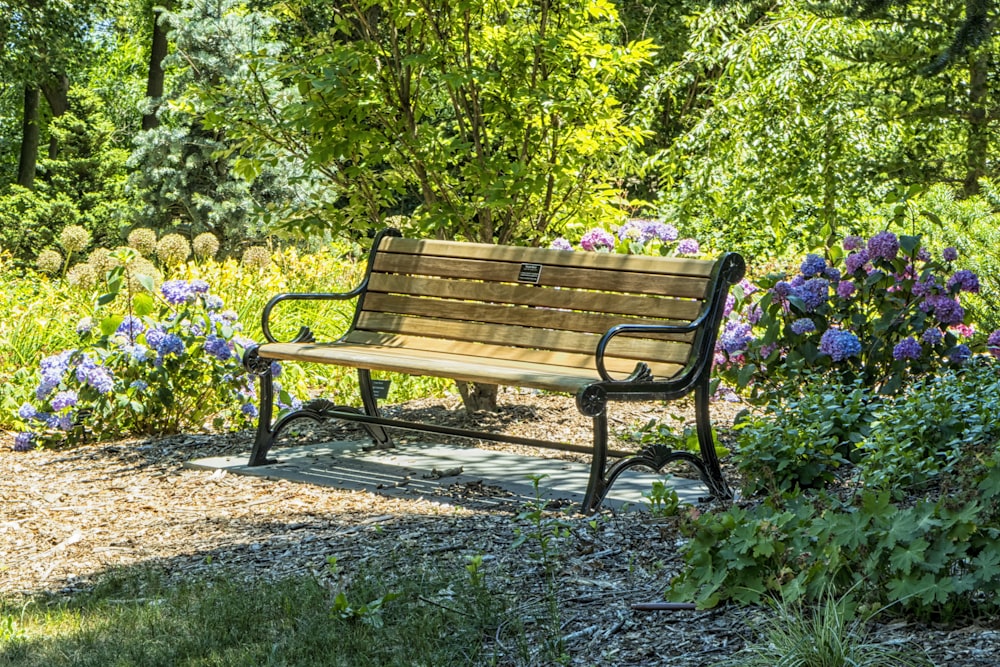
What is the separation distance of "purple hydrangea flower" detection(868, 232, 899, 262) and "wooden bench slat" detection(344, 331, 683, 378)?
4.32 feet

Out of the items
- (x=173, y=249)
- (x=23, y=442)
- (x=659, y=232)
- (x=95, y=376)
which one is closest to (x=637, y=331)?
(x=659, y=232)

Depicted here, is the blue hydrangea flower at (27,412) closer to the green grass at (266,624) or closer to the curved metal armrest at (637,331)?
the green grass at (266,624)

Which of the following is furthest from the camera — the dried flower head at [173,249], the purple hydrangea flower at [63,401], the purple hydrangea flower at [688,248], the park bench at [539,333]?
the dried flower head at [173,249]

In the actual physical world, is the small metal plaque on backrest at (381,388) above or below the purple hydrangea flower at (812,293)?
below

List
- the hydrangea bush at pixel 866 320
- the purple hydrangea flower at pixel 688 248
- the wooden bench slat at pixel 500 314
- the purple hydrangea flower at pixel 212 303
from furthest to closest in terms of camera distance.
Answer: the purple hydrangea flower at pixel 688 248 → the purple hydrangea flower at pixel 212 303 → the hydrangea bush at pixel 866 320 → the wooden bench slat at pixel 500 314

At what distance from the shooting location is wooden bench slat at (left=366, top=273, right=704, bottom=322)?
4895mm

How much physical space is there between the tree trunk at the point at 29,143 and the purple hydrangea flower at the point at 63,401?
720 inches

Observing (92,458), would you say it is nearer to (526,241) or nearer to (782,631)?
(526,241)

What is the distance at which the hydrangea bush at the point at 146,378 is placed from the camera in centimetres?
616

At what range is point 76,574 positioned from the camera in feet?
12.8

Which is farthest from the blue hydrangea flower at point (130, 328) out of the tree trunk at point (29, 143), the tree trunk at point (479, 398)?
the tree trunk at point (29, 143)

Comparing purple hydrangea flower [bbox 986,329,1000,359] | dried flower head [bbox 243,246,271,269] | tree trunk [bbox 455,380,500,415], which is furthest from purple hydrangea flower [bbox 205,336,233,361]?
dried flower head [bbox 243,246,271,269]

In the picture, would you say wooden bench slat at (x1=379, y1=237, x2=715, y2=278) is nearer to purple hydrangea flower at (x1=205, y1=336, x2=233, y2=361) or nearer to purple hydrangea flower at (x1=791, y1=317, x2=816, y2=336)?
purple hydrangea flower at (x1=791, y1=317, x2=816, y2=336)

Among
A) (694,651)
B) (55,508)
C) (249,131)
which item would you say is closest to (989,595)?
(694,651)
